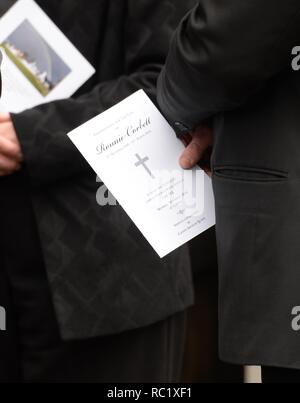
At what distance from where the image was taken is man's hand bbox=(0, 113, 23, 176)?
1.51 metres

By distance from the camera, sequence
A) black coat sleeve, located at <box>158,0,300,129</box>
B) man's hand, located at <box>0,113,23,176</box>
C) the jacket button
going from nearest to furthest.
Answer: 1. black coat sleeve, located at <box>158,0,300,129</box>
2. the jacket button
3. man's hand, located at <box>0,113,23,176</box>

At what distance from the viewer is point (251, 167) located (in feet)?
3.85

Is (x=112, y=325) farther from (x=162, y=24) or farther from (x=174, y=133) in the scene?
(x=162, y=24)

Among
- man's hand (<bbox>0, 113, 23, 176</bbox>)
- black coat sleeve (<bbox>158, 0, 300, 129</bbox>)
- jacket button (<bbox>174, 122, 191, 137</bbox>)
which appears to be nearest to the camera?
black coat sleeve (<bbox>158, 0, 300, 129</bbox>)

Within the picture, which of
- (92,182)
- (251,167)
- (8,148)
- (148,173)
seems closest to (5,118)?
(8,148)

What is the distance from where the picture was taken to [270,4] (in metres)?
1.07

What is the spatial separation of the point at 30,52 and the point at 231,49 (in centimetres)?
53

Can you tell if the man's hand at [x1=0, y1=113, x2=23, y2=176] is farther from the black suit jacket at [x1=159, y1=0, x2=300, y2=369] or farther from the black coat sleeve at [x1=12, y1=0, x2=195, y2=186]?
the black suit jacket at [x1=159, y1=0, x2=300, y2=369]

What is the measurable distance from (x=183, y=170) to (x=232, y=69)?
0.28m

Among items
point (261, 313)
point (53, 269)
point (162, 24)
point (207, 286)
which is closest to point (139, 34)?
point (162, 24)

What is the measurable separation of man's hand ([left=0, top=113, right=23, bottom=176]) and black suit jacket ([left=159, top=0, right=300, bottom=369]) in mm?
400

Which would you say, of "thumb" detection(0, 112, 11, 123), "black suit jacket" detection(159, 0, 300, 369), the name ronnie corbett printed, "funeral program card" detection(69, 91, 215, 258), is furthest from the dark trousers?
A: "black suit jacket" detection(159, 0, 300, 369)

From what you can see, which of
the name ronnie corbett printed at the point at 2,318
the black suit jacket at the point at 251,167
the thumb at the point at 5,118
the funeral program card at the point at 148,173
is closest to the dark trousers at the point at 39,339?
the name ronnie corbett printed at the point at 2,318

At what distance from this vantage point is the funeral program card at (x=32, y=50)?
1.52 meters
